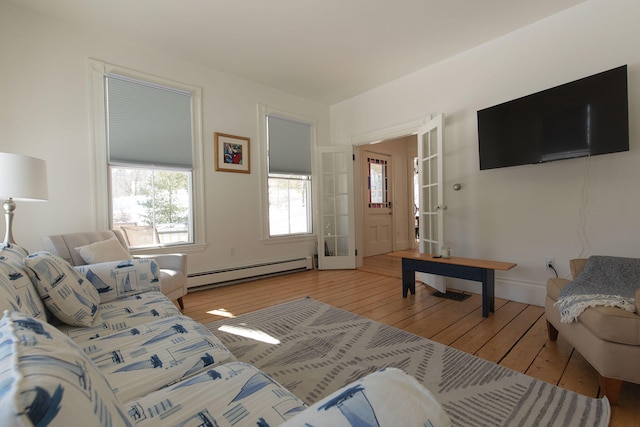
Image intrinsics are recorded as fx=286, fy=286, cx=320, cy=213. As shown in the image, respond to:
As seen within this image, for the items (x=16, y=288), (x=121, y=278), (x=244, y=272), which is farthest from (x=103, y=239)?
(x=244, y=272)

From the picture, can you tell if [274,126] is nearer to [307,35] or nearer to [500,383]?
[307,35]

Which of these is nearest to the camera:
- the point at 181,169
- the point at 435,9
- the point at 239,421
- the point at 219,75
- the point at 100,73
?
the point at 239,421

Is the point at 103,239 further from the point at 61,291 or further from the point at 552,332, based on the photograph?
the point at 552,332

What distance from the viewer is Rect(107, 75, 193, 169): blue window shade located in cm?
297

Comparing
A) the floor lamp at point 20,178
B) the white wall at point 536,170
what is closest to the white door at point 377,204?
the white wall at point 536,170

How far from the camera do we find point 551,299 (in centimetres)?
190

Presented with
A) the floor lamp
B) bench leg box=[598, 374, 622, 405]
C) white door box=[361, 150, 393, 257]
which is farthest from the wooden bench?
the floor lamp

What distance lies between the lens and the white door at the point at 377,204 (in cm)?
571

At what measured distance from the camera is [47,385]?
0.36 meters

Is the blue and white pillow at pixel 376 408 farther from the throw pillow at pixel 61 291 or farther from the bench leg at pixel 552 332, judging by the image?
the bench leg at pixel 552 332

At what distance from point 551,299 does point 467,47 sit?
2713 millimetres

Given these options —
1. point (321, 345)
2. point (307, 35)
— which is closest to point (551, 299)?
point (321, 345)

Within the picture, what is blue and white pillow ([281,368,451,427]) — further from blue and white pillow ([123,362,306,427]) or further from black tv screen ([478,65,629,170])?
black tv screen ([478,65,629,170])

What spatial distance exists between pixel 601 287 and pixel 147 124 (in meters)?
4.12
